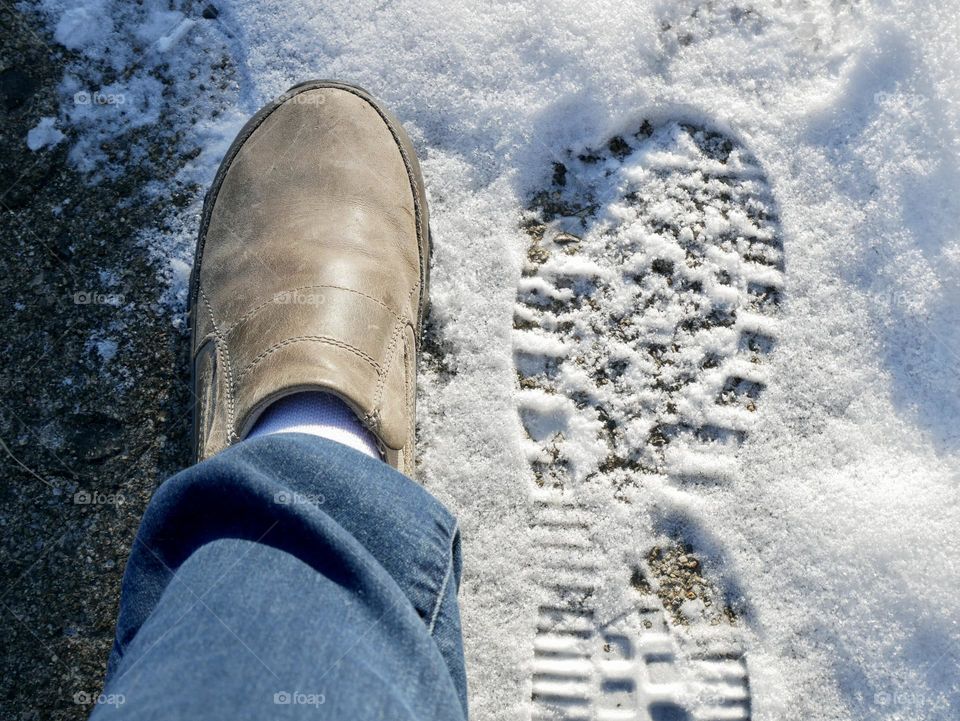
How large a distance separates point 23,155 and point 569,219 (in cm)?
123

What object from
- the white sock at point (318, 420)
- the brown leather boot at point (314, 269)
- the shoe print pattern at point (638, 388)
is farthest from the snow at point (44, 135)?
the shoe print pattern at point (638, 388)

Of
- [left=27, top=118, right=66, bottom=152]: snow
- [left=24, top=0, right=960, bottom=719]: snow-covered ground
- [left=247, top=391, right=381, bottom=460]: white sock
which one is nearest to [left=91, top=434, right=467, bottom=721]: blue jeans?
[left=247, top=391, right=381, bottom=460]: white sock

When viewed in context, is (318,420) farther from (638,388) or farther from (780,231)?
(780,231)

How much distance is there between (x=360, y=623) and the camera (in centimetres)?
99

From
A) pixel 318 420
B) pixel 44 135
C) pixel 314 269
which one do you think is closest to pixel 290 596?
pixel 318 420

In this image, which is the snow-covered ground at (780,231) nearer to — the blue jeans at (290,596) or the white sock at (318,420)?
the white sock at (318,420)

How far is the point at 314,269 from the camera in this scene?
146 centimetres

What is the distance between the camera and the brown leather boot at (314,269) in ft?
4.50

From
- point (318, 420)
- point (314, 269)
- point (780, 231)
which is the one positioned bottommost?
point (318, 420)

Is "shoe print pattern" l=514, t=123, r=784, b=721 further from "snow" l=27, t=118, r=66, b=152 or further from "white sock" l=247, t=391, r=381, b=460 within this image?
"snow" l=27, t=118, r=66, b=152

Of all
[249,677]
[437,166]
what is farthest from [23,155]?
[249,677]

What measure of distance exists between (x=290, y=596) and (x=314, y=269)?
2.33 ft

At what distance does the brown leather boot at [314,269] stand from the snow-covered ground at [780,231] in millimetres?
85

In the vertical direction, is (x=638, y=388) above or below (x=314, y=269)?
below
